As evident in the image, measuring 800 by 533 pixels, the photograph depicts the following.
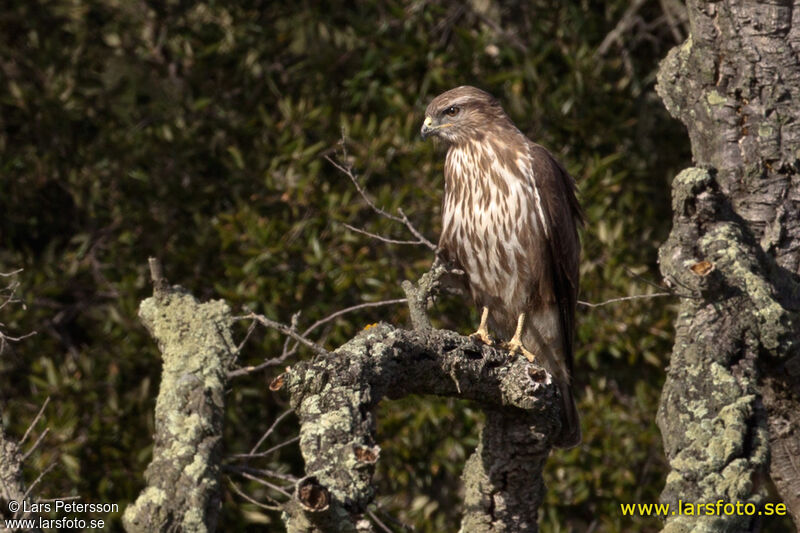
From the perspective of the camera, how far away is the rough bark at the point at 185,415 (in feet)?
10.3

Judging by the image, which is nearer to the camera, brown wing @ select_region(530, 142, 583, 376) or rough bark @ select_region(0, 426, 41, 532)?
rough bark @ select_region(0, 426, 41, 532)

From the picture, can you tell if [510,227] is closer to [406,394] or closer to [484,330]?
[484,330]

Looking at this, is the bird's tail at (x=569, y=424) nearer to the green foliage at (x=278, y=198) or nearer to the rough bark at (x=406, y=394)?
the green foliage at (x=278, y=198)

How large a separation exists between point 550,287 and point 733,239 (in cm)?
146

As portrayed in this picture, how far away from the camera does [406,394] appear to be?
328cm

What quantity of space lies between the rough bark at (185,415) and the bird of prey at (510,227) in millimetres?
1268

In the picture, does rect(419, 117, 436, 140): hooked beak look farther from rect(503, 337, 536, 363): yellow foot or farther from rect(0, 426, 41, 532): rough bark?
rect(0, 426, 41, 532): rough bark

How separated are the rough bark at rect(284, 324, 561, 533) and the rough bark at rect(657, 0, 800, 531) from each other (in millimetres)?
460

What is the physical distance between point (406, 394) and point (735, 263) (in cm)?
99

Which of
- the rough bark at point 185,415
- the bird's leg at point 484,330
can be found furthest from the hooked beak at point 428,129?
the rough bark at point 185,415

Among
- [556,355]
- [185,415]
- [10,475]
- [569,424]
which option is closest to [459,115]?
[556,355]

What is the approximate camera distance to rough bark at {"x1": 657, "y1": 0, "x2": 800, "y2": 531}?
10.3 feet

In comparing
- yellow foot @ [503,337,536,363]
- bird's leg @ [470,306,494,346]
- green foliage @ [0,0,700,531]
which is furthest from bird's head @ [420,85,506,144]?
yellow foot @ [503,337,536,363]

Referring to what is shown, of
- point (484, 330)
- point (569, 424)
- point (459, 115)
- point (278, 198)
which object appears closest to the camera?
point (484, 330)
